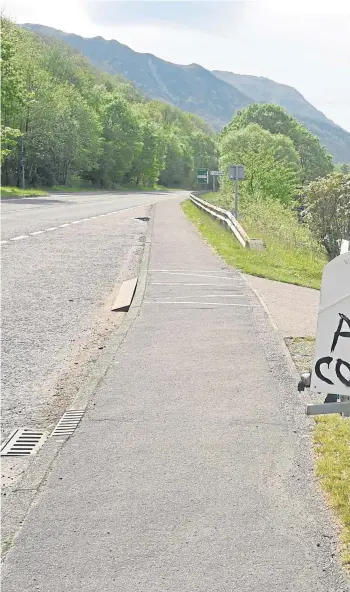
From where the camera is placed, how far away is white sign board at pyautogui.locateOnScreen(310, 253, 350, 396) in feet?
11.1

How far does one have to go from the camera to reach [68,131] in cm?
7194

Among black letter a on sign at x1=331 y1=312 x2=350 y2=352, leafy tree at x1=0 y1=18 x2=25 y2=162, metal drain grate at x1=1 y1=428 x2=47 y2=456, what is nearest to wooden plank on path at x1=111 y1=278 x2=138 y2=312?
metal drain grate at x1=1 y1=428 x2=47 y2=456

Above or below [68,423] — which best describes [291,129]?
above

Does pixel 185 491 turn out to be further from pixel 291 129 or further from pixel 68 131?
pixel 291 129

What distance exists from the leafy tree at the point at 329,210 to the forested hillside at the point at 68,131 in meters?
27.9

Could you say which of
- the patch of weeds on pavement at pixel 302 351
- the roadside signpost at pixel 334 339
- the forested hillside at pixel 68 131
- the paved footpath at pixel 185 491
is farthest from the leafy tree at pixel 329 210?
the forested hillside at pixel 68 131

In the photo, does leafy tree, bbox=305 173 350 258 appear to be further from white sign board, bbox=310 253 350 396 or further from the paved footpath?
white sign board, bbox=310 253 350 396

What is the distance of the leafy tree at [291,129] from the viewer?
9294cm

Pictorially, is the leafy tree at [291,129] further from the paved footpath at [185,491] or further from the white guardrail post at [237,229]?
the paved footpath at [185,491]

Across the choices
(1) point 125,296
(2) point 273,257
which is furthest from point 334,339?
(2) point 273,257

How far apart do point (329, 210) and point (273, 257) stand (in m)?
3.29

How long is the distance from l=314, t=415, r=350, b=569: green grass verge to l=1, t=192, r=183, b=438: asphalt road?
203 centimetres

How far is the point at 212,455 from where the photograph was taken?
475 centimetres

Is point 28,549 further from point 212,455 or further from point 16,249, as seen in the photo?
point 16,249
